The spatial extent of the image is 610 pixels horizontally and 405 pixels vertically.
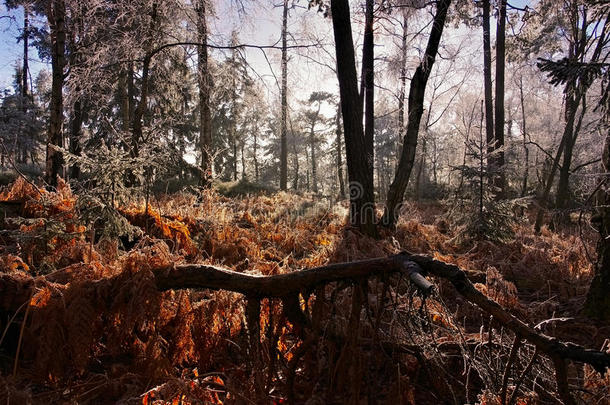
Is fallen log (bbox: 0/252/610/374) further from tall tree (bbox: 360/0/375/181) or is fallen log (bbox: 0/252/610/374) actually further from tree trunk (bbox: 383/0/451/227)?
tree trunk (bbox: 383/0/451/227)

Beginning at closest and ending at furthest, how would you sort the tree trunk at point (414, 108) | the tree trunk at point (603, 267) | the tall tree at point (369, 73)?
the tree trunk at point (603, 267), the tree trunk at point (414, 108), the tall tree at point (369, 73)

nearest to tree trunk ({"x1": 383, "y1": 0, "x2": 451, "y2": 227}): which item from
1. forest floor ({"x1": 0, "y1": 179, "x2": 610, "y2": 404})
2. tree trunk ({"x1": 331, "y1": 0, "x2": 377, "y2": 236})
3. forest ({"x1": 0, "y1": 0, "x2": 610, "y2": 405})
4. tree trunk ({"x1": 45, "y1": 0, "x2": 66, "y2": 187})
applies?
forest ({"x1": 0, "y1": 0, "x2": 610, "y2": 405})

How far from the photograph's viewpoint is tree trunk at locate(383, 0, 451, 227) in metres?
6.22

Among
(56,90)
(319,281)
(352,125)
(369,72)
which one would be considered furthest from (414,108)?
(56,90)

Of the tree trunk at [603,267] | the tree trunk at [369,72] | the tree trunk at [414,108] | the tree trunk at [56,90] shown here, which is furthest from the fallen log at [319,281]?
the tree trunk at [56,90]

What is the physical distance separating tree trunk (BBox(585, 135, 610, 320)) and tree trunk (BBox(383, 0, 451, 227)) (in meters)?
3.45

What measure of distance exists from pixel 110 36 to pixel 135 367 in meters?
6.31

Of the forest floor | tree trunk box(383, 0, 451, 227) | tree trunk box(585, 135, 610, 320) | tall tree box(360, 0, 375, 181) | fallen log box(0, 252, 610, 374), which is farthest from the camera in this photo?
tall tree box(360, 0, 375, 181)

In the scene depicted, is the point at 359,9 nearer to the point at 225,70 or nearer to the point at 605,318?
the point at 225,70

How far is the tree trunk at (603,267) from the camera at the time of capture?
338 centimetres

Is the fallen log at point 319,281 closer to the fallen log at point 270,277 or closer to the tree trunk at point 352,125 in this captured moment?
the fallen log at point 270,277

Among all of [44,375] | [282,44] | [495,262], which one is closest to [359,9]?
[282,44]

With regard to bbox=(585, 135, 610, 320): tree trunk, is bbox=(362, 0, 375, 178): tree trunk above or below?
above

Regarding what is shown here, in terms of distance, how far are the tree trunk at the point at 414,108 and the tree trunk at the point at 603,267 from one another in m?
3.45
